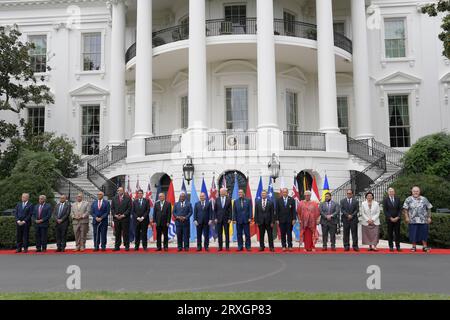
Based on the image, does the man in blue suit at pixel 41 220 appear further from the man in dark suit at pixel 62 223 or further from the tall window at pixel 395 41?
the tall window at pixel 395 41

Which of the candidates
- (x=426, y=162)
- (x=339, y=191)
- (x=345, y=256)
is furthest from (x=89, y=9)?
(x=345, y=256)

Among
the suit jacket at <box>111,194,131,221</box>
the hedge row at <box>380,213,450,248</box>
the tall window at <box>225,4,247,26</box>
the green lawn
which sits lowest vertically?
the green lawn

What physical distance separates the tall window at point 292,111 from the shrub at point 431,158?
6744 millimetres

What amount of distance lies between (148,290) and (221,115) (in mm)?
17741

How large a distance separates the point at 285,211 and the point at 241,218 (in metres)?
1.24

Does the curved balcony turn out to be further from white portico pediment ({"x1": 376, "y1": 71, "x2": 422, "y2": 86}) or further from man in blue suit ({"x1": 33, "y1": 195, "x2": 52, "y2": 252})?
man in blue suit ({"x1": 33, "y1": 195, "x2": 52, "y2": 252})

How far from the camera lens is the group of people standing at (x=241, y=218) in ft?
44.9

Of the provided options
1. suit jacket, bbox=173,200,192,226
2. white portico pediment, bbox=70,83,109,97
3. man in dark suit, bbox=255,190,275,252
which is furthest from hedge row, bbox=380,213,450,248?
white portico pediment, bbox=70,83,109,97

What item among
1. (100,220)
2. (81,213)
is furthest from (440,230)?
(81,213)

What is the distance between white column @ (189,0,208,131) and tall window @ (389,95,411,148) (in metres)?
12.0

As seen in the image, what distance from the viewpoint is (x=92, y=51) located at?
29500 mm

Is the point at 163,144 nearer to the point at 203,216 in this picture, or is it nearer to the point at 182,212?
the point at 182,212

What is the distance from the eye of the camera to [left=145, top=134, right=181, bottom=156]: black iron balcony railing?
2214cm

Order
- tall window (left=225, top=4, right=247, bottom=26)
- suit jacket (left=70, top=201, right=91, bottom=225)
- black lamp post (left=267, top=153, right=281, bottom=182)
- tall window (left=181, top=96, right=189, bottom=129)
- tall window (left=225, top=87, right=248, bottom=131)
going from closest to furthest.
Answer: suit jacket (left=70, top=201, right=91, bottom=225), black lamp post (left=267, top=153, right=281, bottom=182), tall window (left=225, top=87, right=248, bottom=131), tall window (left=225, top=4, right=247, bottom=26), tall window (left=181, top=96, right=189, bottom=129)
